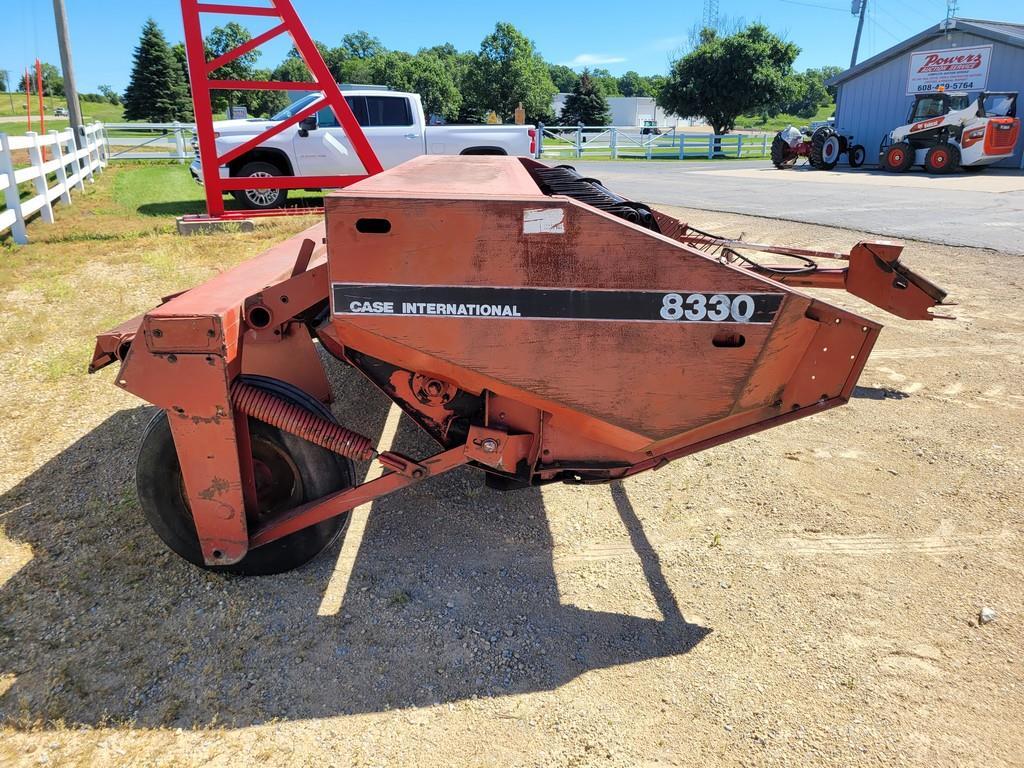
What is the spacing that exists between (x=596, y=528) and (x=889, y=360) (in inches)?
144

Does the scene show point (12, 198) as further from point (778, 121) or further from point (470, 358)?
point (778, 121)

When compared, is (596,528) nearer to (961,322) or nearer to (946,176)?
(961,322)

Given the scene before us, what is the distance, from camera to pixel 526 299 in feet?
7.91

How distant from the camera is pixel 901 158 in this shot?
2267 cm

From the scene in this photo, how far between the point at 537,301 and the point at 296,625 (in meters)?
1.55

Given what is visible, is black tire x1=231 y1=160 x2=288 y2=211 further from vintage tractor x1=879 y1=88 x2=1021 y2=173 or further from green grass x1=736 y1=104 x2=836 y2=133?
green grass x1=736 y1=104 x2=836 y2=133

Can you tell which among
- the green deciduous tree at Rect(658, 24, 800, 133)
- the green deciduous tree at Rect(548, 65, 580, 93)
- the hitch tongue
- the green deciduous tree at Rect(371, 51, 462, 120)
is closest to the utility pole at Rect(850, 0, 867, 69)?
the green deciduous tree at Rect(658, 24, 800, 133)

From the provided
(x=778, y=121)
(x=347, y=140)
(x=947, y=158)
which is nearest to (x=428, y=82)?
(x=778, y=121)

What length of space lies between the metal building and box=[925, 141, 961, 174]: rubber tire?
381cm

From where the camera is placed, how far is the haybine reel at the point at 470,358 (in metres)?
2.36

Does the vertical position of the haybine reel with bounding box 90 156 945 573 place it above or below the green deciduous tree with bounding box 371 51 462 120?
below

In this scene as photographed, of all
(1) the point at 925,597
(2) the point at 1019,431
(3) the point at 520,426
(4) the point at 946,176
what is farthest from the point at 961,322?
(4) the point at 946,176

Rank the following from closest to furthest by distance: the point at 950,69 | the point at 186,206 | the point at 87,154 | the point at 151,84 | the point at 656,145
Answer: the point at 186,206 < the point at 87,154 < the point at 950,69 < the point at 656,145 < the point at 151,84

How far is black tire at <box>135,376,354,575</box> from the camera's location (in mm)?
2719
